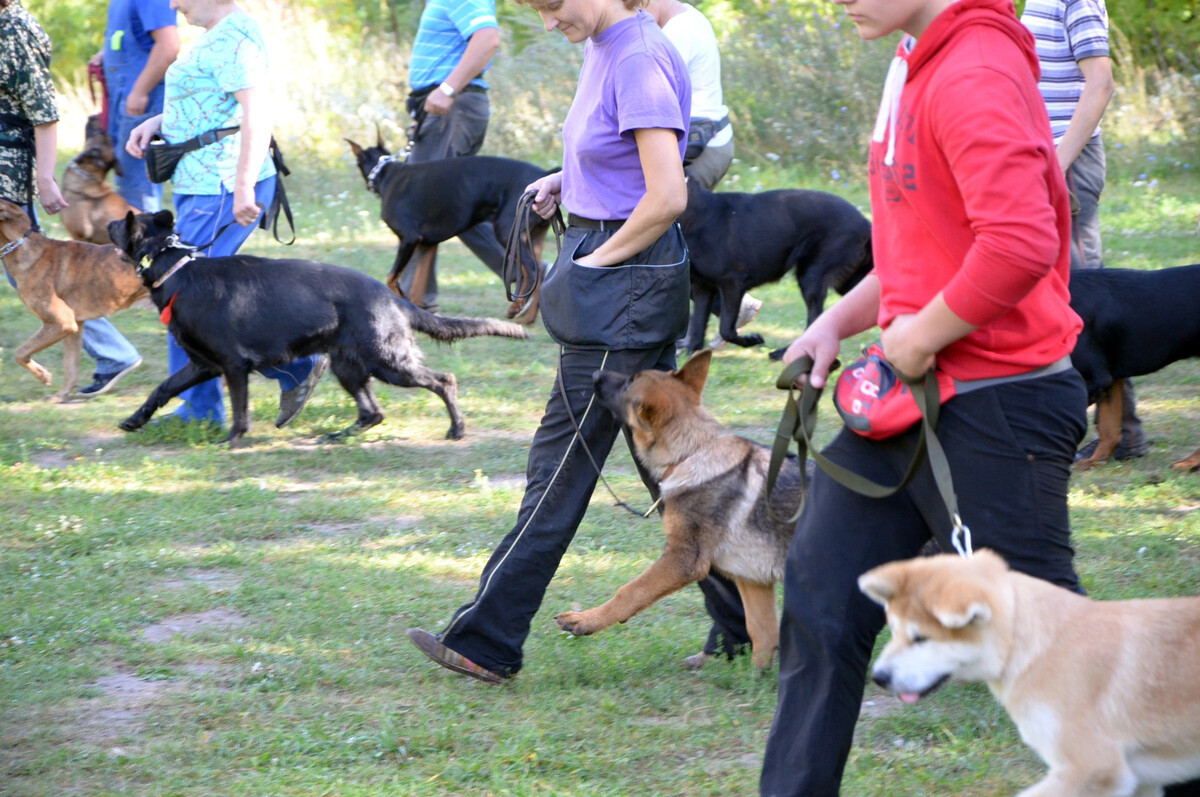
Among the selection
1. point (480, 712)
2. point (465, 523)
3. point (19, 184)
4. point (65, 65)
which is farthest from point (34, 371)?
point (65, 65)

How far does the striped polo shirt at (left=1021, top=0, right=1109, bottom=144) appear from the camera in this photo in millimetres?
4969

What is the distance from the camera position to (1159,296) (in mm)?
5117

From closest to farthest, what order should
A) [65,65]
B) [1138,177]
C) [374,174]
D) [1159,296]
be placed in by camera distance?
[1159,296] < [374,174] < [1138,177] < [65,65]

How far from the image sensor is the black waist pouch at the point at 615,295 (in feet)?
10.9

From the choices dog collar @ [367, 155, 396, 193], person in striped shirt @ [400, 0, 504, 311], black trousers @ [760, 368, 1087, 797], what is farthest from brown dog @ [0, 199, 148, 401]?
black trousers @ [760, 368, 1087, 797]

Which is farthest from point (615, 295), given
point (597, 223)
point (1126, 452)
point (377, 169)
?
point (377, 169)

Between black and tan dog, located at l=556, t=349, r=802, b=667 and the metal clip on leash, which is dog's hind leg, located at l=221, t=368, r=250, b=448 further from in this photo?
the metal clip on leash

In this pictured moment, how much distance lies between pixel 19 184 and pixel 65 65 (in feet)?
61.3

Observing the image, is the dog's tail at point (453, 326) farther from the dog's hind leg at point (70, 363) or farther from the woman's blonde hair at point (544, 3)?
the woman's blonde hair at point (544, 3)

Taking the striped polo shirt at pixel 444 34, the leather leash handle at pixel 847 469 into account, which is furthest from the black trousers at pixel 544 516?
the striped polo shirt at pixel 444 34

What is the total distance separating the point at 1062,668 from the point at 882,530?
475mm

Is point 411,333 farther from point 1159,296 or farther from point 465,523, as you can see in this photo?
A: point 1159,296

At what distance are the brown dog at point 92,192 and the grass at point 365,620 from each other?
1.33 m

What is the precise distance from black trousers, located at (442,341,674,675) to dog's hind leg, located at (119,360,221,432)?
11.1ft
